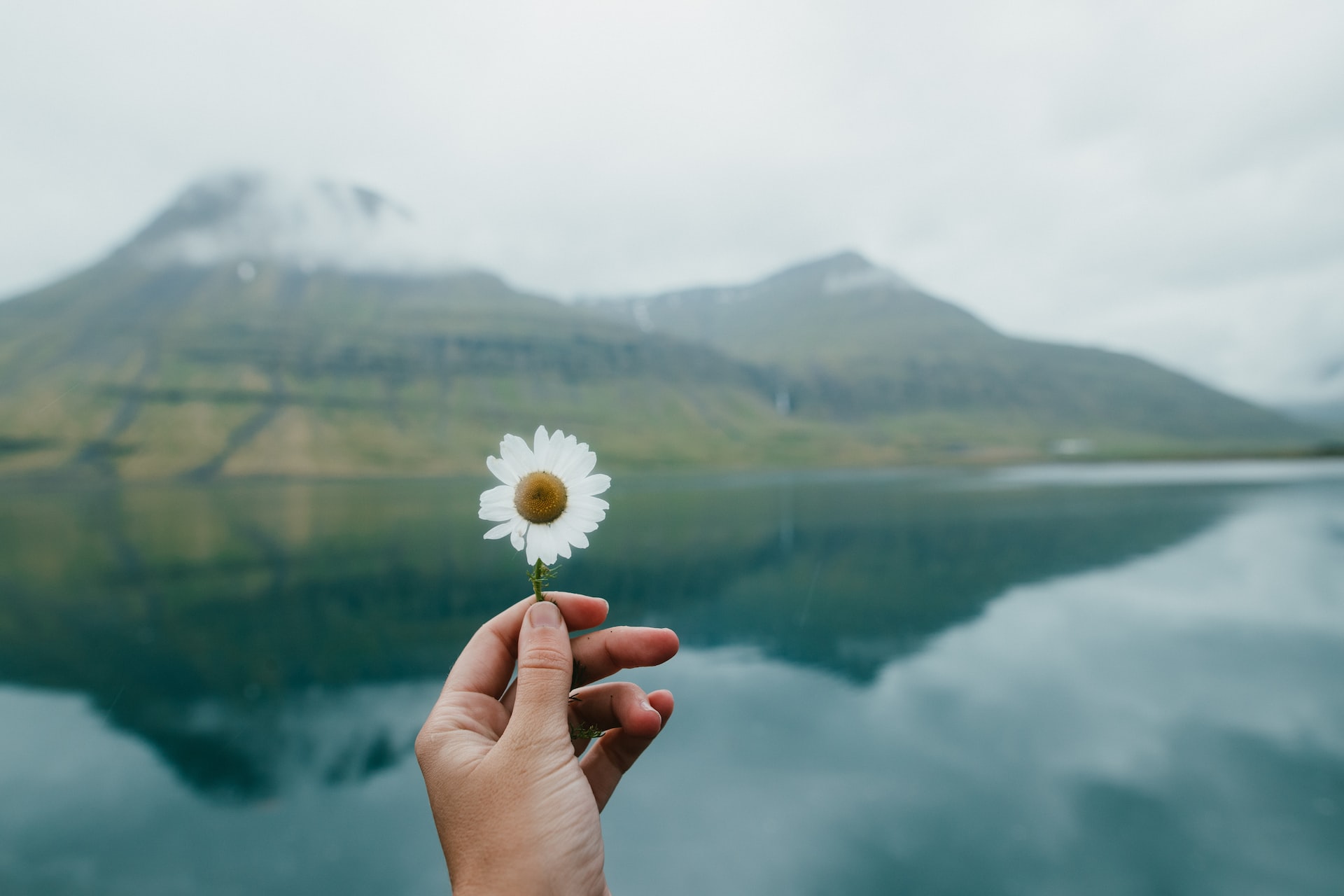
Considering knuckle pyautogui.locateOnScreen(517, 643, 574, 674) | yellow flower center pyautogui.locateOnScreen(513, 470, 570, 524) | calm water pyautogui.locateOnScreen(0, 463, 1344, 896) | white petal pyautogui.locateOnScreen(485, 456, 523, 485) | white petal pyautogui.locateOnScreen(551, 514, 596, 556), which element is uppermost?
white petal pyautogui.locateOnScreen(485, 456, 523, 485)

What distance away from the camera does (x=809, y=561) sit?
40.6m

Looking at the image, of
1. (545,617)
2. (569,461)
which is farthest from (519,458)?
(545,617)

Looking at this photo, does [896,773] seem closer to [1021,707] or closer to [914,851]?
[914,851]

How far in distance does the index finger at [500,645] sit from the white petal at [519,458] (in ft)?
1.68

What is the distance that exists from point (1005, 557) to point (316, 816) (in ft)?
130

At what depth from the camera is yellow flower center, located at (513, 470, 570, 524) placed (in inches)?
83.7

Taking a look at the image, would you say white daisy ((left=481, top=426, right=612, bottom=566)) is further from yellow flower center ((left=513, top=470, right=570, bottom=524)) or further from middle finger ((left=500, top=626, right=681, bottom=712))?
middle finger ((left=500, top=626, right=681, bottom=712))

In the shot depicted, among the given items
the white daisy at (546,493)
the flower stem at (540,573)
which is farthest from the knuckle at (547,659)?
the white daisy at (546,493)

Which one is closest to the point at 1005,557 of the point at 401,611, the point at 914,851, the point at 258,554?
the point at 914,851

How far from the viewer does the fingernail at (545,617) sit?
2232mm

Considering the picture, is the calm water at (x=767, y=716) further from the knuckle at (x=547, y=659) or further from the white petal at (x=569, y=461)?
the white petal at (x=569, y=461)

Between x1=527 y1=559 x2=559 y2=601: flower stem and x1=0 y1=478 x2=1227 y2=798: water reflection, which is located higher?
x1=527 y1=559 x2=559 y2=601: flower stem

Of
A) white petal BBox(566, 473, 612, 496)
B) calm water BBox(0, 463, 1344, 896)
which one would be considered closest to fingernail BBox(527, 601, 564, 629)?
white petal BBox(566, 473, 612, 496)

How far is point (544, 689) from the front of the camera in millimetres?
2158
